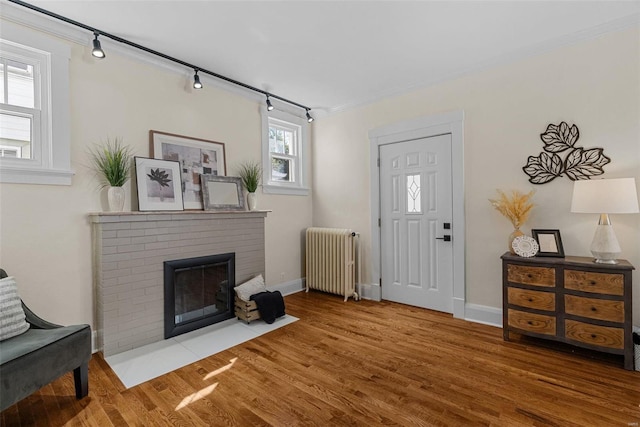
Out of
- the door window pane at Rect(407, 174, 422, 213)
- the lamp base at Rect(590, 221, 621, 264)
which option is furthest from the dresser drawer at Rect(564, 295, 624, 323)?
the door window pane at Rect(407, 174, 422, 213)

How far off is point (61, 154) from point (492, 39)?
Answer: 3837mm

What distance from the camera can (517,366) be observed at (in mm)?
2320

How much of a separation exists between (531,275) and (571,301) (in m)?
0.32

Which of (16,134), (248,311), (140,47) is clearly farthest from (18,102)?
(248,311)

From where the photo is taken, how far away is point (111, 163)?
2.59m

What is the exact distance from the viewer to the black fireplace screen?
286 centimetres

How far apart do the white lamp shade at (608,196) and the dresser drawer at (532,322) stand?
0.95 m

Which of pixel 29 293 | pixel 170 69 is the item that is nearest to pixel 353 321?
pixel 29 293

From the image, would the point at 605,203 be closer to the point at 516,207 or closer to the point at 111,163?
the point at 516,207

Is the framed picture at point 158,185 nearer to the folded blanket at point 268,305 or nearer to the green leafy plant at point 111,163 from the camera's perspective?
the green leafy plant at point 111,163

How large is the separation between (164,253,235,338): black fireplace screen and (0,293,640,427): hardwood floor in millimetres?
615

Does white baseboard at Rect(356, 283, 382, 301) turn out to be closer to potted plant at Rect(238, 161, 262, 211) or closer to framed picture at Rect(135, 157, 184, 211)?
potted plant at Rect(238, 161, 262, 211)

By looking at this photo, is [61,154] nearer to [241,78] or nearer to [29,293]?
[29,293]

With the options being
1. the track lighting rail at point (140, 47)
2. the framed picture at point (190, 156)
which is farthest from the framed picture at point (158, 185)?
the track lighting rail at point (140, 47)
